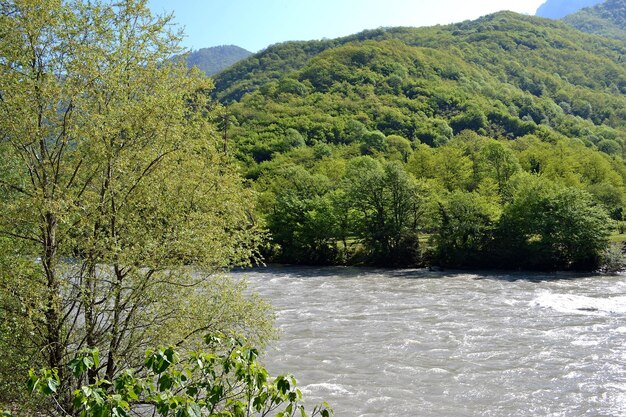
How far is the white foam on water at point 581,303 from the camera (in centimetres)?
3156

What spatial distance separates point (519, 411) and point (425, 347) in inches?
293

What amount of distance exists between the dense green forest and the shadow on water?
2279mm

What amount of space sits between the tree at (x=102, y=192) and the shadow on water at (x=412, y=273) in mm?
34040

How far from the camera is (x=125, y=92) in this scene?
11844 millimetres

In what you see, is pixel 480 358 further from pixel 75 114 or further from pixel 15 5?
pixel 15 5

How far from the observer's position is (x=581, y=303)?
33.6 meters

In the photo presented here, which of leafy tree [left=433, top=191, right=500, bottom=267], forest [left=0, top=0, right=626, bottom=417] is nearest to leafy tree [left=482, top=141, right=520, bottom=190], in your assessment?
leafy tree [left=433, top=191, right=500, bottom=267]

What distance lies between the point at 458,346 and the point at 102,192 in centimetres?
1953

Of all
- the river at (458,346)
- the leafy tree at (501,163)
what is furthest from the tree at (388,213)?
the leafy tree at (501,163)

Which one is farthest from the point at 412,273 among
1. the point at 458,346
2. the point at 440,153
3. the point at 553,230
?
the point at 440,153

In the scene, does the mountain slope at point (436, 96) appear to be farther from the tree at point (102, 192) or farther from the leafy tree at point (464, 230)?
the tree at point (102, 192)

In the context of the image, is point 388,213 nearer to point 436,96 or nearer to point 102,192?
point 102,192

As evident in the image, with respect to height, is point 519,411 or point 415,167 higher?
point 415,167

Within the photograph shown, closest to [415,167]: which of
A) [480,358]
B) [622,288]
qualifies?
[622,288]
